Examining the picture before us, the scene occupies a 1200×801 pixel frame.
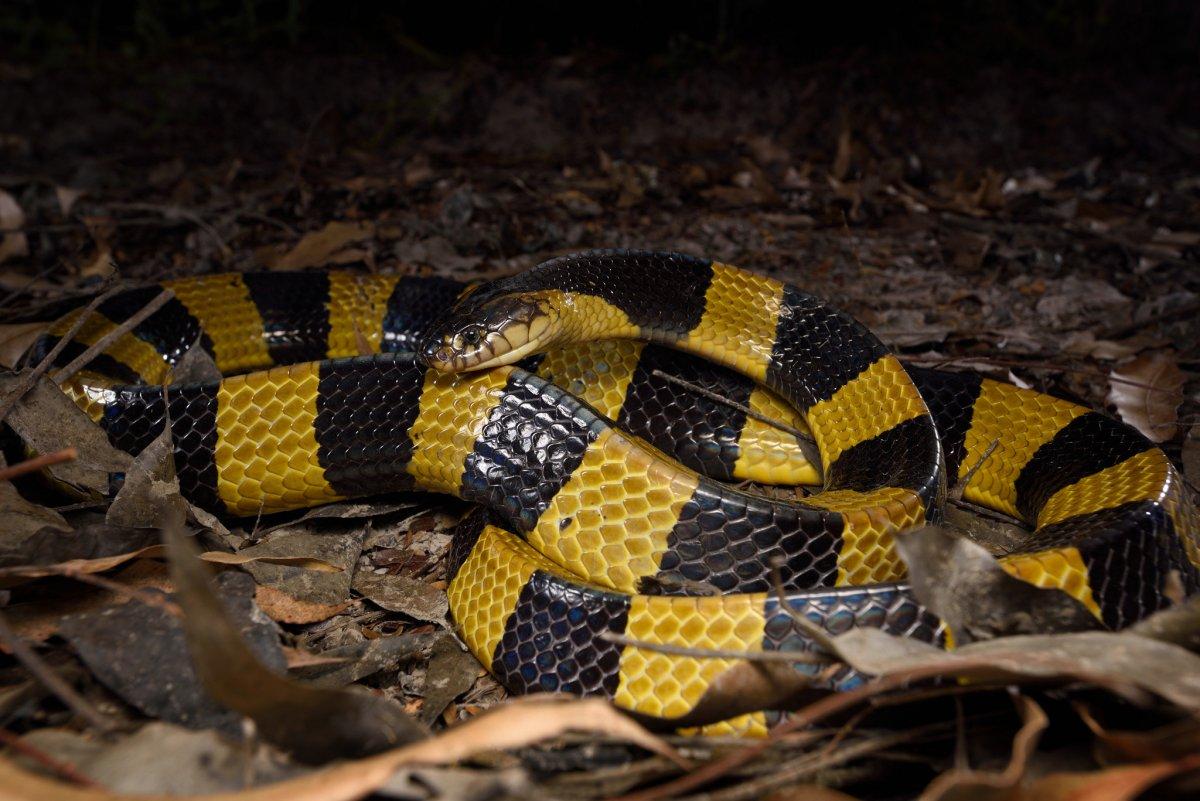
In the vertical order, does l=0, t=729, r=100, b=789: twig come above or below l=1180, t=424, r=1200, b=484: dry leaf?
above

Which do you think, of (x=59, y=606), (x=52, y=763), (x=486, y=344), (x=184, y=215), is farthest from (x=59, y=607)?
(x=184, y=215)

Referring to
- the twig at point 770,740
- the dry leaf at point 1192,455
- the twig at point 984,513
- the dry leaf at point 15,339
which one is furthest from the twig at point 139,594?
the dry leaf at point 1192,455

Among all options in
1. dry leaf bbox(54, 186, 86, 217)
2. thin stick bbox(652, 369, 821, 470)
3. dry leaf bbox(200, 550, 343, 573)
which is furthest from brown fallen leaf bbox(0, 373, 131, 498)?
dry leaf bbox(54, 186, 86, 217)

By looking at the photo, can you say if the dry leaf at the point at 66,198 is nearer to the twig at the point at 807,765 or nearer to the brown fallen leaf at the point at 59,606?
the brown fallen leaf at the point at 59,606

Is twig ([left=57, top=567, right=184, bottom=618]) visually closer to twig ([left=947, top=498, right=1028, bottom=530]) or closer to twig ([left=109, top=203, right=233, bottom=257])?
twig ([left=947, top=498, right=1028, bottom=530])

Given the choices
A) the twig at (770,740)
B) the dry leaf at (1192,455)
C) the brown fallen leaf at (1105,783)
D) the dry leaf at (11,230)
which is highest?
the brown fallen leaf at (1105,783)

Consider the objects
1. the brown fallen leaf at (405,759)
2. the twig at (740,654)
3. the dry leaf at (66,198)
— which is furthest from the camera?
the dry leaf at (66,198)
